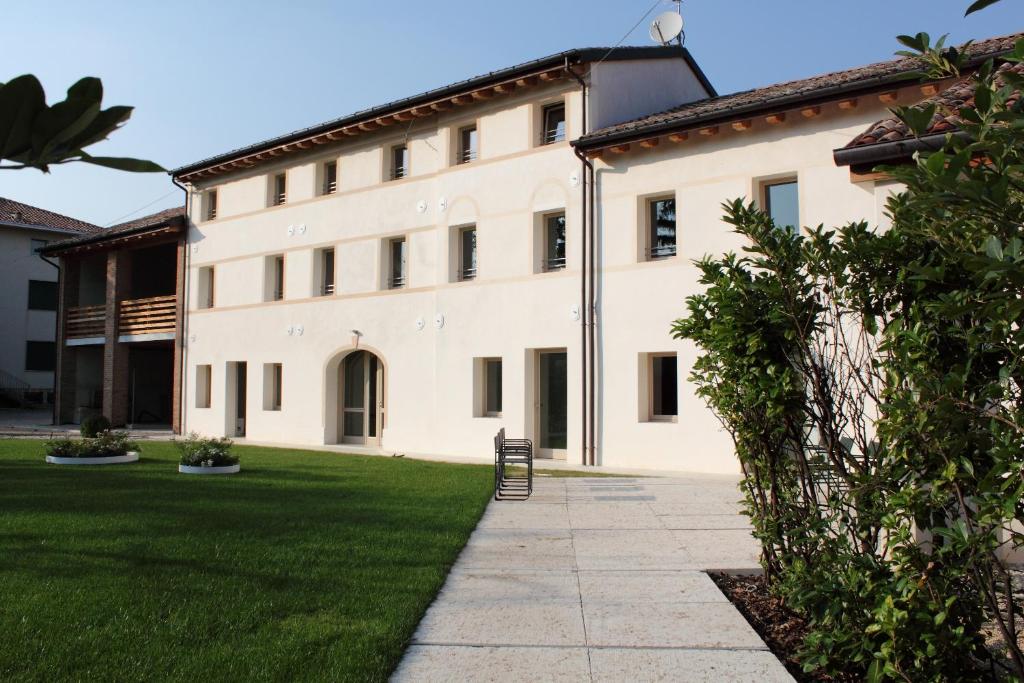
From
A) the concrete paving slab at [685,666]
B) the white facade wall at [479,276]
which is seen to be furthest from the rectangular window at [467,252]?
the concrete paving slab at [685,666]

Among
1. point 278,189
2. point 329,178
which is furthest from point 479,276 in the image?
point 278,189

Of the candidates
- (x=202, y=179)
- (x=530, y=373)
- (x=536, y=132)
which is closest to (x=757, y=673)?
(x=530, y=373)

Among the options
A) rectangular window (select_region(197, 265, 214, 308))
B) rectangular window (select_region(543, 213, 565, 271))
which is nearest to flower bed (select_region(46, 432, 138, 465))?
rectangular window (select_region(543, 213, 565, 271))

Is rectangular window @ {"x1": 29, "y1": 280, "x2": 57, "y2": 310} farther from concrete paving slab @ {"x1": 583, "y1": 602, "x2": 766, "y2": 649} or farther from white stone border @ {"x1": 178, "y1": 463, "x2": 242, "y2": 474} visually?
concrete paving slab @ {"x1": 583, "y1": 602, "x2": 766, "y2": 649}

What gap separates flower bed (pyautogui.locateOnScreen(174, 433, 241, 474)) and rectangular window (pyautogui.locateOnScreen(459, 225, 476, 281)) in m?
6.82

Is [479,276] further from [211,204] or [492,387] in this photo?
[211,204]

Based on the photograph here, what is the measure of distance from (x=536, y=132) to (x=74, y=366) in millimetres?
19624

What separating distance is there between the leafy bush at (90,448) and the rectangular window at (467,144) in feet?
30.2

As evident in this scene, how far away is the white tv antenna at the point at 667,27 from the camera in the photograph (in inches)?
675

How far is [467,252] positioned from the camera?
17.5m

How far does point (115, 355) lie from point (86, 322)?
6.95 feet

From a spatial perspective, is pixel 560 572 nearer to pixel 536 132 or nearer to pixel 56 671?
pixel 56 671

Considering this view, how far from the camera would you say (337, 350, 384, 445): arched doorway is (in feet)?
63.0

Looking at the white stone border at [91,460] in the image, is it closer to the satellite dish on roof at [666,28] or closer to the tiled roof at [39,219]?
the satellite dish on roof at [666,28]
